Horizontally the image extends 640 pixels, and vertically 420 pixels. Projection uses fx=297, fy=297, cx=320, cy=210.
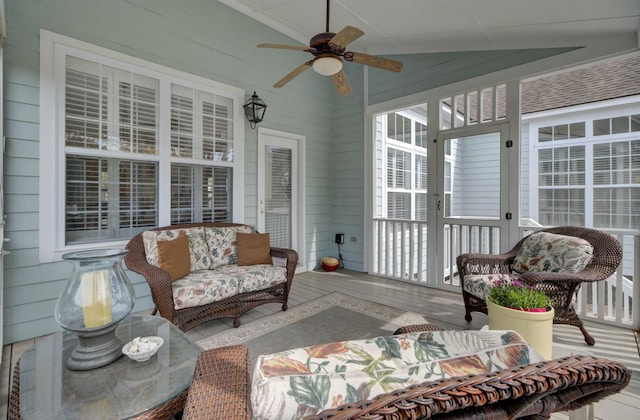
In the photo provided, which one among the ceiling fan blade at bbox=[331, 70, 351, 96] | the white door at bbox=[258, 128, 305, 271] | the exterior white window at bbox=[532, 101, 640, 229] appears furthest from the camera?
the exterior white window at bbox=[532, 101, 640, 229]

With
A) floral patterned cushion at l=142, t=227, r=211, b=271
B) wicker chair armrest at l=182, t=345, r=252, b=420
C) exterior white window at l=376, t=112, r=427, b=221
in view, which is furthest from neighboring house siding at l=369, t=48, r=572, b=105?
wicker chair armrest at l=182, t=345, r=252, b=420

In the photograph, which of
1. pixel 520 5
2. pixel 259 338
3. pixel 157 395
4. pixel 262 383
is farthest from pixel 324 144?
pixel 262 383

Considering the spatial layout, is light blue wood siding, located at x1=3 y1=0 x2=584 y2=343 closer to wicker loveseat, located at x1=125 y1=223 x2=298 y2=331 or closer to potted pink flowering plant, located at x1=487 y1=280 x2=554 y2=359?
wicker loveseat, located at x1=125 y1=223 x2=298 y2=331

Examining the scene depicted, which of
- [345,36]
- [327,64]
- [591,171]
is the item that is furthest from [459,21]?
[591,171]

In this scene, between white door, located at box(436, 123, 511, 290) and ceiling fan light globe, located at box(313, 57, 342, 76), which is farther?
white door, located at box(436, 123, 511, 290)

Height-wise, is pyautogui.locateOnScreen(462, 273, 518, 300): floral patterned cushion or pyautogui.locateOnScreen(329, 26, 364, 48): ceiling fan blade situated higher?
pyautogui.locateOnScreen(329, 26, 364, 48): ceiling fan blade

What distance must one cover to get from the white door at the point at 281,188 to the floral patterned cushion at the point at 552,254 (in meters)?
3.18

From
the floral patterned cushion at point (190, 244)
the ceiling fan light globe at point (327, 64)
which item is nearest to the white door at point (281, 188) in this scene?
the floral patterned cushion at point (190, 244)

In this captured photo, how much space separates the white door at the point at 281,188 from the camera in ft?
15.0

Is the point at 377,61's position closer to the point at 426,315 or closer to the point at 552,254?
the point at 552,254

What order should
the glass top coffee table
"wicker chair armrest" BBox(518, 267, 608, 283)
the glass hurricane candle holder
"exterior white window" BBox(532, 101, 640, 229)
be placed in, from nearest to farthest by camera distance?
the glass top coffee table
the glass hurricane candle holder
"wicker chair armrest" BBox(518, 267, 608, 283)
"exterior white window" BBox(532, 101, 640, 229)

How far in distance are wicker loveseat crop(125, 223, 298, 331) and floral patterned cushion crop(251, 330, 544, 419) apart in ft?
7.06

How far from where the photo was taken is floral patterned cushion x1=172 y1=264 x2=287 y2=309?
2586 millimetres

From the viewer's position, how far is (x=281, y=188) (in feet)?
16.2
